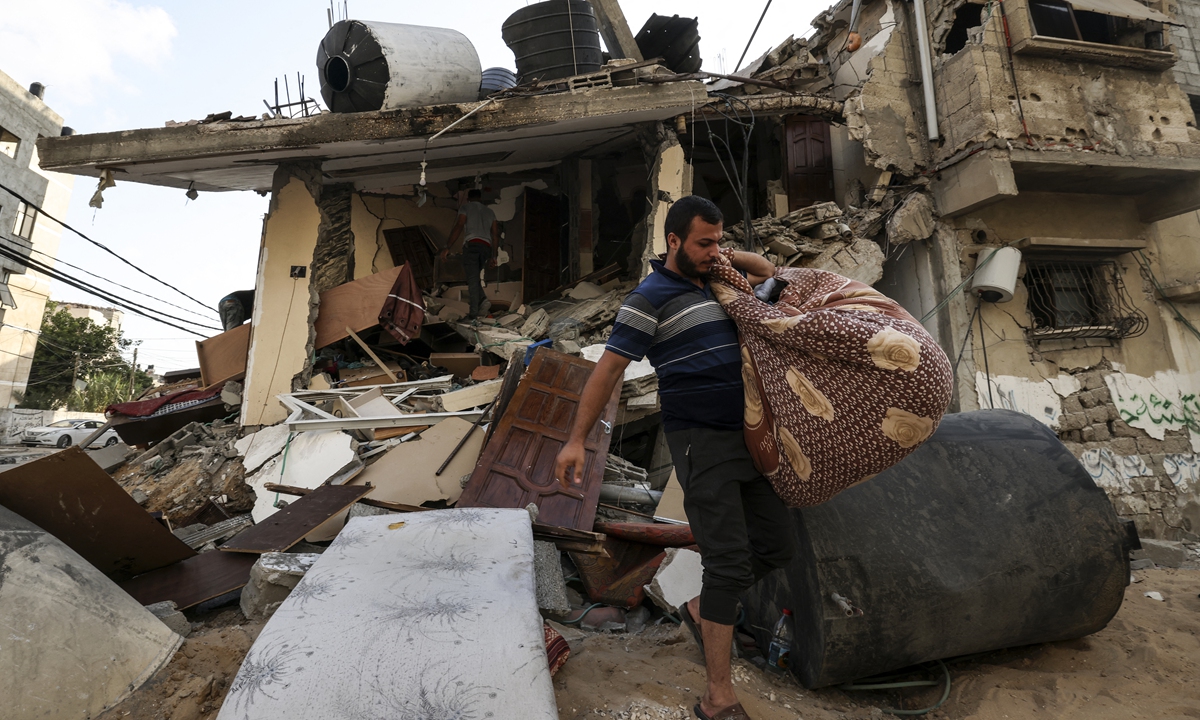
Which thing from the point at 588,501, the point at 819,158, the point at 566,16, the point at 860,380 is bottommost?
the point at 588,501

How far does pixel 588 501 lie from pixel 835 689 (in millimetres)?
2015

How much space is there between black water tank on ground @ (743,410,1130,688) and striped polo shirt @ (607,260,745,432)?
2.05 feet

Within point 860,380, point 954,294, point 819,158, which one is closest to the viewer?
point 860,380

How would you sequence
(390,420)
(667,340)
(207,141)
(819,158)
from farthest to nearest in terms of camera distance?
(819,158) < (207,141) < (390,420) < (667,340)

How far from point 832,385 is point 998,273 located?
254 inches

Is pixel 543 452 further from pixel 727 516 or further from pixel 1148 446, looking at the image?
pixel 1148 446

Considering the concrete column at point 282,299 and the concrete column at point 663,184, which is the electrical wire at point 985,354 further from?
the concrete column at point 282,299

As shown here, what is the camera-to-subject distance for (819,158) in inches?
335

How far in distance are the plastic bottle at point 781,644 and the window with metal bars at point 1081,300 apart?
263 inches

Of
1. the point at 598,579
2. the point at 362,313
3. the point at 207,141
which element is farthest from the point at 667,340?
the point at 207,141

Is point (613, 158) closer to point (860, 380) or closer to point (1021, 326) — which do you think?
point (1021, 326)

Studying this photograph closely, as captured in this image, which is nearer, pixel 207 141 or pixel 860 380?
pixel 860 380

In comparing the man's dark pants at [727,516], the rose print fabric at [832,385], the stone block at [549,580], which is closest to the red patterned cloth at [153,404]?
the stone block at [549,580]

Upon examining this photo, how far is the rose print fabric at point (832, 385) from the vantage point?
1.85 m
